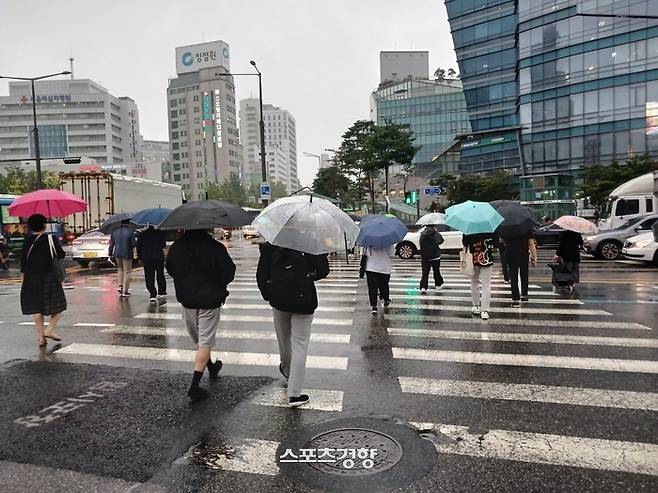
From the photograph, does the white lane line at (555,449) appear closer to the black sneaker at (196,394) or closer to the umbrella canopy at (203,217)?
the black sneaker at (196,394)

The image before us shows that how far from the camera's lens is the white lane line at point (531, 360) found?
5.81m

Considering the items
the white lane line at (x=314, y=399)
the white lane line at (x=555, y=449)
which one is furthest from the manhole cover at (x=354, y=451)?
the white lane line at (x=314, y=399)

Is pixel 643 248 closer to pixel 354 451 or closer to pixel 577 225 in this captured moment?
pixel 577 225

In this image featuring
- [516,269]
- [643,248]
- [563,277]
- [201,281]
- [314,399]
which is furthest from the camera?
[643,248]

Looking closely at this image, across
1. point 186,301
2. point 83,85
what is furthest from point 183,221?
point 83,85

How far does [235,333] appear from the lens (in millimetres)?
7891

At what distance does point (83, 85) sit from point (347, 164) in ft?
376

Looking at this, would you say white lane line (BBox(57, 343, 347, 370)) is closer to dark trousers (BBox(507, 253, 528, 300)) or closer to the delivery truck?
dark trousers (BBox(507, 253, 528, 300))

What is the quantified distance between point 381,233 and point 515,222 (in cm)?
277

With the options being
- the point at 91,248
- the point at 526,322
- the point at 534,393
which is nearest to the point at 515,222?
the point at 526,322

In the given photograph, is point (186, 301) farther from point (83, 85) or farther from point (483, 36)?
point (83, 85)

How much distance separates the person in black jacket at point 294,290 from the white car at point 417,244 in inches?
637

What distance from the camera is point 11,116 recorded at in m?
125

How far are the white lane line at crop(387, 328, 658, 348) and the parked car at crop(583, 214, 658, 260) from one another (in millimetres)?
13585
